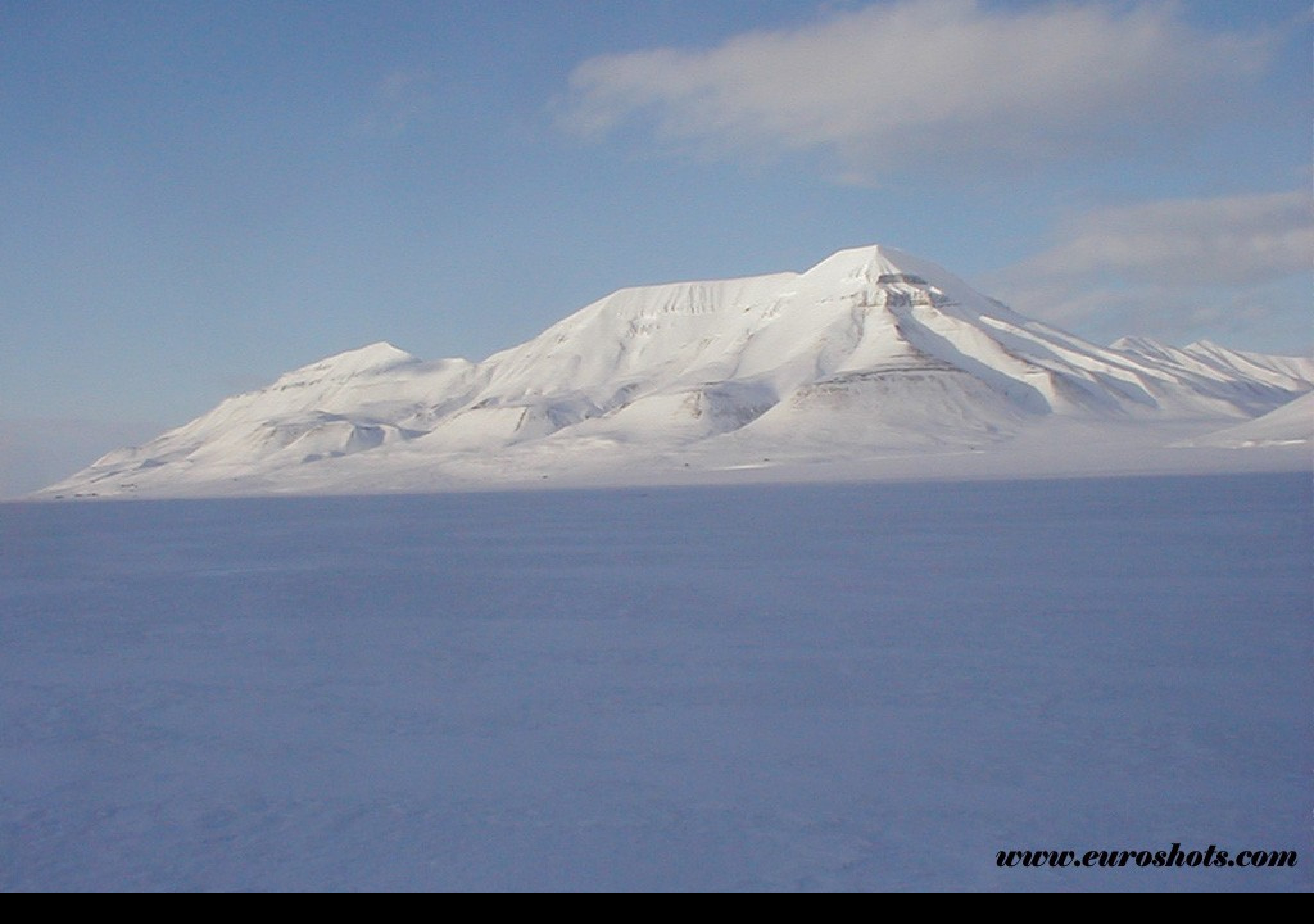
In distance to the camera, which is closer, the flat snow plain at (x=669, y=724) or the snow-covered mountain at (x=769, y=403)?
the flat snow plain at (x=669, y=724)

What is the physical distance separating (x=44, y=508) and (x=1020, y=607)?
8185cm

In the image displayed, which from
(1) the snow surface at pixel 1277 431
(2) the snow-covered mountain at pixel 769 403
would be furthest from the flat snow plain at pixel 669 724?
(2) the snow-covered mountain at pixel 769 403

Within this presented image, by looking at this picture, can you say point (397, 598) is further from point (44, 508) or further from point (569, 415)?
point (569, 415)

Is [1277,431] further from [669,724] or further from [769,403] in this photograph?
[669,724]

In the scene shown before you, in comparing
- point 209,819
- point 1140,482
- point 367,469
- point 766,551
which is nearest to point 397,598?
point 766,551

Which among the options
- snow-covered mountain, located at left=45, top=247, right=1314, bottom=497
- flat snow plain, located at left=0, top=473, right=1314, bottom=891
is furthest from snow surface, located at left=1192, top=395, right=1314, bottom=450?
flat snow plain, located at left=0, top=473, right=1314, bottom=891

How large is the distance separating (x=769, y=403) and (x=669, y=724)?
129718 mm

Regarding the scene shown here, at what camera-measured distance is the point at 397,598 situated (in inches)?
727

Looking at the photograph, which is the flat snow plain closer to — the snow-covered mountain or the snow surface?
the snow surface

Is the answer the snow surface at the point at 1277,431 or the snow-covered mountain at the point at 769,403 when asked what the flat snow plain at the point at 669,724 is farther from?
the snow-covered mountain at the point at 769,403

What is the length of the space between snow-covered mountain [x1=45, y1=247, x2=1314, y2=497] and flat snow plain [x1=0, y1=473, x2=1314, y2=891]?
7334 centimetres

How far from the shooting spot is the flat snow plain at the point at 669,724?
6750mm

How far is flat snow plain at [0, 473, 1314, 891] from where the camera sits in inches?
266

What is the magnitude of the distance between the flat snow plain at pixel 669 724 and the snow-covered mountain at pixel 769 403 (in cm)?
7334
